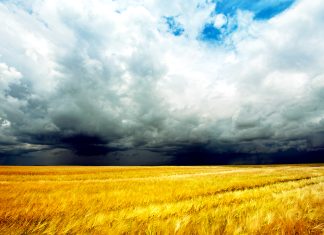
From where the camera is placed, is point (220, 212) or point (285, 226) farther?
point (220, 212)

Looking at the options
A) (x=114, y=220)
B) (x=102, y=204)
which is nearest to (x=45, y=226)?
(x=114, y=220)

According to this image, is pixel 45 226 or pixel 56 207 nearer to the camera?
pixel 45 226

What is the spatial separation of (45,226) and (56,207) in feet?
7.70

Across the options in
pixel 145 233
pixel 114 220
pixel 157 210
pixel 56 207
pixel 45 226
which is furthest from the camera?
pixel 56 207

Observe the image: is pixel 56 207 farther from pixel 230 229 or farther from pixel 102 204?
pixel 230 229

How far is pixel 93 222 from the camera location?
14.3 feet

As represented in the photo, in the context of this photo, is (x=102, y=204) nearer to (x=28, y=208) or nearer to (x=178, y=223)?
(x=28, y=208)

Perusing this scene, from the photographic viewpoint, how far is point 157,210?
5.66 m

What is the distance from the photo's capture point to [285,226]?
154 inches

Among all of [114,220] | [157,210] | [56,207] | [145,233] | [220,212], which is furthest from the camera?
[56,207]

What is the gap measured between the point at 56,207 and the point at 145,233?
3763 mm

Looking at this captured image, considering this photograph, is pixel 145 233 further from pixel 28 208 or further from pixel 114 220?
pixel 28 208

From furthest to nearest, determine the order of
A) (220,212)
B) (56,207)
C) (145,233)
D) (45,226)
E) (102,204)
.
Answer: (102,204) < (56,207) < (220,212) < (45,226) < (145,233)

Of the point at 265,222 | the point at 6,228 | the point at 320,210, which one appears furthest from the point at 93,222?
the point at 320,210
